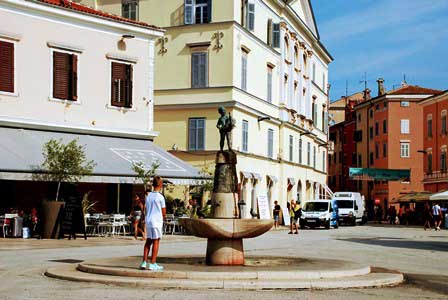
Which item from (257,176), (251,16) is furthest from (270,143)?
(251,16)

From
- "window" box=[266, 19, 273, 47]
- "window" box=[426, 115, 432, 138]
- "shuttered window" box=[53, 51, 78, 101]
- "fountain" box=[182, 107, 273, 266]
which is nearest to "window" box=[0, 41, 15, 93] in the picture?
"shuttered window" box=[53, 51, 78, 101]

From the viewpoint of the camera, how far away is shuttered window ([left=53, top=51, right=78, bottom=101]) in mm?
Result: 31641

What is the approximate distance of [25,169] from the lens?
27125 millimetres

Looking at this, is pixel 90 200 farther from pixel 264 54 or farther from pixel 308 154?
pixel 308 154

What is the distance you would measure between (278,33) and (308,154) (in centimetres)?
1384

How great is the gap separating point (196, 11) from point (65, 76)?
44.9 ft

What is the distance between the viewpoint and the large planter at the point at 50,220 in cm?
2722

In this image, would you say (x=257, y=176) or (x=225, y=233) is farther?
(x=257, y=176)

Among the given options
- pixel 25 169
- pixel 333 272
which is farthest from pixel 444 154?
pixel 333 272

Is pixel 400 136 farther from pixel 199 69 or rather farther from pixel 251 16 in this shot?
pixel 199 69

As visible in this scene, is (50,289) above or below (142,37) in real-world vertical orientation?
below

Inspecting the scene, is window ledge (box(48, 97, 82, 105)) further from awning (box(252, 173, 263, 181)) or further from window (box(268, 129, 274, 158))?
window (box(268, 129, 274, 158))

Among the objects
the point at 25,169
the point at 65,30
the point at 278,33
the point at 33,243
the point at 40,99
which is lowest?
the point at 33,243

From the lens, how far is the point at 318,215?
46.9 m
